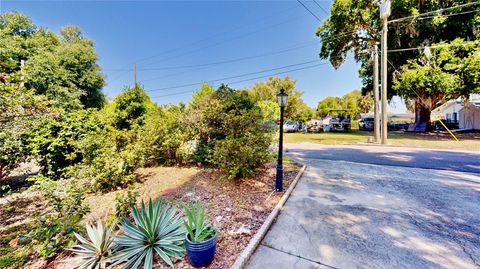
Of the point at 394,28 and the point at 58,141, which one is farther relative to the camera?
the point at 394,28

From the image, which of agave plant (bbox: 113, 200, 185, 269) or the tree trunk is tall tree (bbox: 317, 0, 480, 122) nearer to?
the tree trunk

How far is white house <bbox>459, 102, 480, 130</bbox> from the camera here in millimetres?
18312

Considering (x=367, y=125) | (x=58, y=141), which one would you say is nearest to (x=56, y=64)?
(x=58, y=141)

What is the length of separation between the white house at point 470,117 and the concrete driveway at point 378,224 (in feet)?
67.3

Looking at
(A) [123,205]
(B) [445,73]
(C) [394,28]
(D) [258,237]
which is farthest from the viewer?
(C) [394,28]

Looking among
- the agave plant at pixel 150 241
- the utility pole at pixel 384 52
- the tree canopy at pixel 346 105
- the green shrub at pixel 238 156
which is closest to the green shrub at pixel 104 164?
the green shrub at pixel 238 156

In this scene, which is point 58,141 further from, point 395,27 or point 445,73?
point 395,27

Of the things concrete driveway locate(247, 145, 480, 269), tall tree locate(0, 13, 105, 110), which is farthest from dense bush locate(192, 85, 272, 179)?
tall tree locate(0, 13, 105, 110)

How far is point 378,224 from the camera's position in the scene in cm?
319

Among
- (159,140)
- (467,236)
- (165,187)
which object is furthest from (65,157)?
(467,236)

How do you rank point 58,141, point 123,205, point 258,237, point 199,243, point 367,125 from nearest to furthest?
point 199,243 → point 258,237 → point 123,205 → point 58,141 → point 367,125

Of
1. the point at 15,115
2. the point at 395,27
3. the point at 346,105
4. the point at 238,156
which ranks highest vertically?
the point at 395,27

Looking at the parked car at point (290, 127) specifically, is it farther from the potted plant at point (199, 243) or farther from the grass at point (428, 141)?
the potted plant at point (199, 243)

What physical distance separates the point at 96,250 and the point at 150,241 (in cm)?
67
